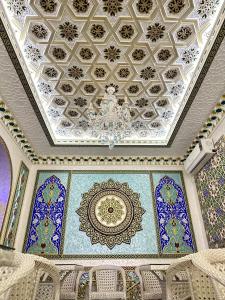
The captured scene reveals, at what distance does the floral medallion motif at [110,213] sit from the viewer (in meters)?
4.68

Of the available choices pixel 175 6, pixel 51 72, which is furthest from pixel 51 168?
pixel 175 6

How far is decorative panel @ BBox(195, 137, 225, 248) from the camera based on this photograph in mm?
3967

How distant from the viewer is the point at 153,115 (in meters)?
4.46

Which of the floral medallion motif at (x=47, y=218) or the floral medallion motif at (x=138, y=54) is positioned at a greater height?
the floral medallion motif at (x=138, y=54)

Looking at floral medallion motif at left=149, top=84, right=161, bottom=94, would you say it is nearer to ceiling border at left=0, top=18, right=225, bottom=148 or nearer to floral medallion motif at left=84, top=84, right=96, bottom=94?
ceiling border at left=0, top=18, right=225, bottom=148

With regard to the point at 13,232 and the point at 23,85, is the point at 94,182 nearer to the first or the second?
the point at 13,232

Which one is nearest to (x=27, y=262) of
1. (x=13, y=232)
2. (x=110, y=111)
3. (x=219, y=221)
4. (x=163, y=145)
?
(x=110, y=111)

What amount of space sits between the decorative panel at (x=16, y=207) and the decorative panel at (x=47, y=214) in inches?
14.7

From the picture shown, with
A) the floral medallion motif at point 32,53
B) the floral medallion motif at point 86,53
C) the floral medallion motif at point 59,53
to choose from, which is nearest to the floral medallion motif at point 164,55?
the floral medallion motif at point 86,53

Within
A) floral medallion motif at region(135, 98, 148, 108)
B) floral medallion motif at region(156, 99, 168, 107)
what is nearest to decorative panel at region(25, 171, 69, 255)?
floral medallion motif at region(135, 98, 148, 108)

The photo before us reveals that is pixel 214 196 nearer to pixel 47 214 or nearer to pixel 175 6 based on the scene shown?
pixel 175 6

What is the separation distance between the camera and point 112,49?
3.22m

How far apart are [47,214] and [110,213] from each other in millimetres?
1397

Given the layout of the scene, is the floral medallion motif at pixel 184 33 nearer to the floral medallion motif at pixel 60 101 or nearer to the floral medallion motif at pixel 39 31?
the floral medallion motif at pixel 39 31
